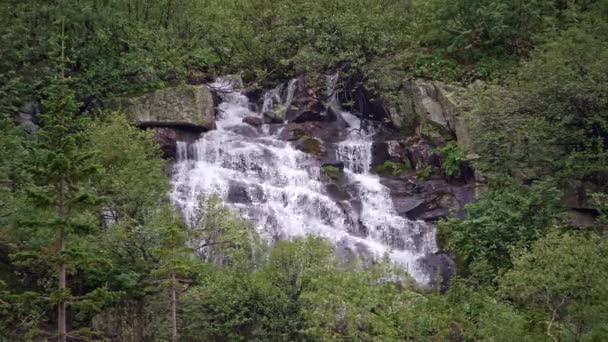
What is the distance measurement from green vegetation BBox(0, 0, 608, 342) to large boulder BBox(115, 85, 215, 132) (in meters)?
1.15

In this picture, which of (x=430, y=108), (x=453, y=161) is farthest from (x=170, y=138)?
(x=453, y=161)

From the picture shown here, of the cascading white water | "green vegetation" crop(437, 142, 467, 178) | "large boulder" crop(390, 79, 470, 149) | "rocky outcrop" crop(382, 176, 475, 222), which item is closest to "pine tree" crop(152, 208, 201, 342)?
the cascading white water

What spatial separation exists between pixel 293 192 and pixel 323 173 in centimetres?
225

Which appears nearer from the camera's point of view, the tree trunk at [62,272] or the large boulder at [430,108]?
the tree trunk at [62,272]

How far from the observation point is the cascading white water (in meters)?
30.1

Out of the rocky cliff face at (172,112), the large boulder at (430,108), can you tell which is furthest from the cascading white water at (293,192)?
the large boulder at (430,108)

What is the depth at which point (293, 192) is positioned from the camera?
3228 cm

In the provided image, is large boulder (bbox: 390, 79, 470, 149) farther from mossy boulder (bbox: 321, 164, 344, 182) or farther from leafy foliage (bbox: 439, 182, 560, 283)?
leafy foliage (bbox: 439, 182, 560, 283)

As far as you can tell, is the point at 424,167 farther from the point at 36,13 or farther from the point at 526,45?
the point at 36,13

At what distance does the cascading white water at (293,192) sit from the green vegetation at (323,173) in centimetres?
140

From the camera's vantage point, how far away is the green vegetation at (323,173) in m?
18.8

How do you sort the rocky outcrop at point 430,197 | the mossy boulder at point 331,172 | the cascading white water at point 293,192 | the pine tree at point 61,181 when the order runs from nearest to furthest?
1. the pine tree at point 61,181
2. the cascading white water at point 293,192
3. the rocky outcrop at point 430,197
4. the mossy boulder at point 331,172

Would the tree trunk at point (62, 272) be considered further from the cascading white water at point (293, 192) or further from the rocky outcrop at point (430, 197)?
the rocky outcrop at point (430, 197)

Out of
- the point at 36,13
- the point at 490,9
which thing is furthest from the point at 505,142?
the point at 36,13
